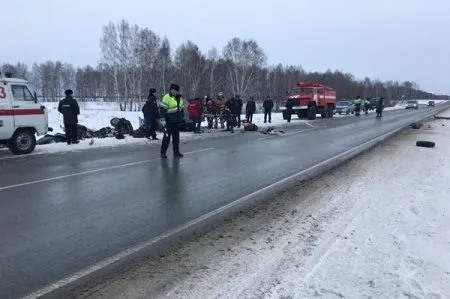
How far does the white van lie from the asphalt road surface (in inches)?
43.7

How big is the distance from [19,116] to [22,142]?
797 mm

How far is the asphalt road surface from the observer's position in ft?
16.4

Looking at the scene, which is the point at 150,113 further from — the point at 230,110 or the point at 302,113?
the point at 302,113

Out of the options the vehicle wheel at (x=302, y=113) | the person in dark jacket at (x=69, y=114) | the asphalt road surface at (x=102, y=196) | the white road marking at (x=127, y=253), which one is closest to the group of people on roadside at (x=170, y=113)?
the person in dark jacket at (x=69, y=114)

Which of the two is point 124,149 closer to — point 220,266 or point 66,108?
point 66,108

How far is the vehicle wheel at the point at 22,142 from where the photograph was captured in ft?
45.9

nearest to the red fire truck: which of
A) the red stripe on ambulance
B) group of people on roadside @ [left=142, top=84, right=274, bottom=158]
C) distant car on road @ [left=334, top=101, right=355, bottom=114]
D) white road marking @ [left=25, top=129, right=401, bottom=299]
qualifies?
group of people on roadside @ [left=142, top=84, right=274, bottom=158]

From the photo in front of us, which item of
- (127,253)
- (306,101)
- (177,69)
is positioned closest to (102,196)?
(127,253)

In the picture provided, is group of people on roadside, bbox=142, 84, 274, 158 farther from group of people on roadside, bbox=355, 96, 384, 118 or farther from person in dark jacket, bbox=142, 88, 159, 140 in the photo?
group of people on roadside, bbox=355, 96, 384, 118

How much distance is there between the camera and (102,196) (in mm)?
7926

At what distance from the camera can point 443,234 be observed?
5.93 m

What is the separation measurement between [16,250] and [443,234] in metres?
5.09

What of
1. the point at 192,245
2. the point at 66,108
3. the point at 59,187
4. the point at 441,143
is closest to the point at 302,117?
the point at 441,143

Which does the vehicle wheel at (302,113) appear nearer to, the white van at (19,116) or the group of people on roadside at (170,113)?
the group of people on roadside at (170,113)
